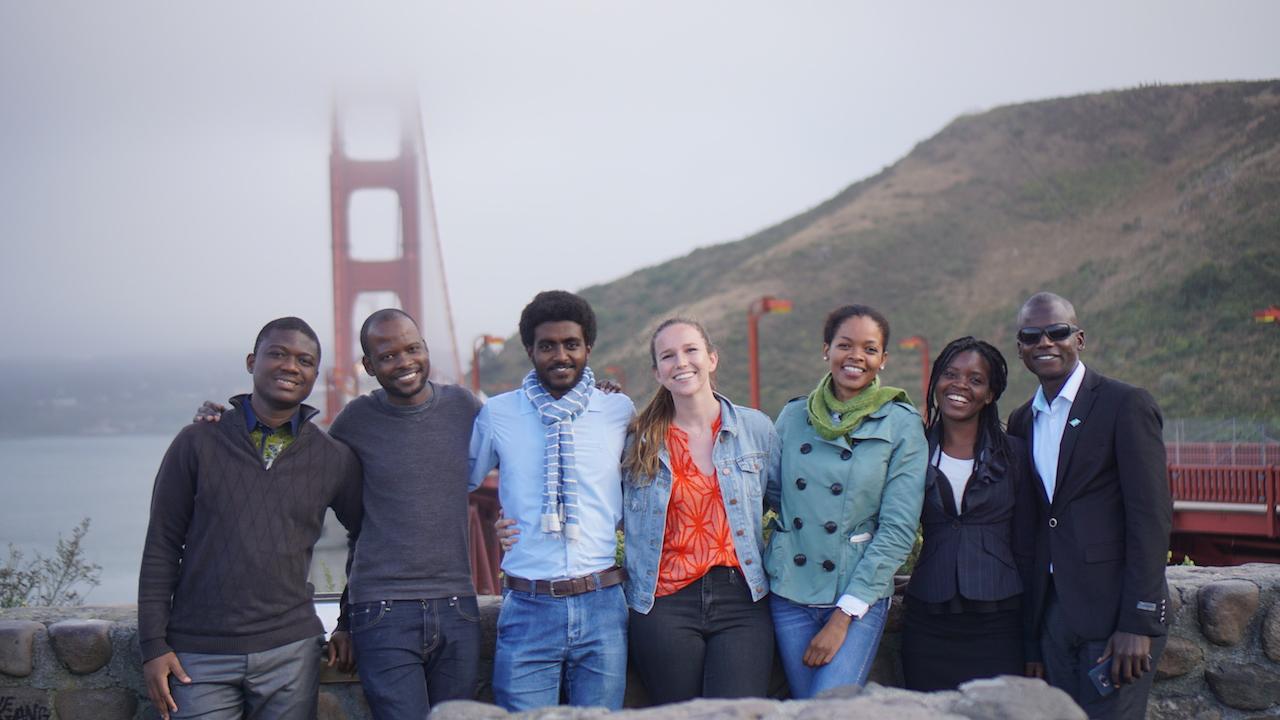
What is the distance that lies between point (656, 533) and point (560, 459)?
32 centimetres

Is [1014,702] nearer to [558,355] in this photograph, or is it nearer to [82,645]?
[558,355]

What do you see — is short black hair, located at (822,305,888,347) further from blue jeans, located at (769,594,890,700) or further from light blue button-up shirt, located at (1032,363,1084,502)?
blue jeans, located at (769,594,890,700)

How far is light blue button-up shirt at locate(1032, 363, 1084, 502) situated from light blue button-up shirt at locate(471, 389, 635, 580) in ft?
3.81

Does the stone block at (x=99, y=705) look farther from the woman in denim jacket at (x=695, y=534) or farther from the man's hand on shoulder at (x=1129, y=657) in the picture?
the man's hand on shoulder at (x=1129, y=657)

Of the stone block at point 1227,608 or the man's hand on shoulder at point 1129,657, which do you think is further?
the stone block at point 1227,608

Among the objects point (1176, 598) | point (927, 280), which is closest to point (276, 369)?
point (1176, 598)

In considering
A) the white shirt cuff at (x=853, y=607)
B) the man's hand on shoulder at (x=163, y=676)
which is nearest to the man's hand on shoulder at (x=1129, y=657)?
the white shirt cuff at (x=853, y=607)

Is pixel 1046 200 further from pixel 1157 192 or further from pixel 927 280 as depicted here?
pixel 927 280

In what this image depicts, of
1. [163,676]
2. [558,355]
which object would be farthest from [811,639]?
[163,676]

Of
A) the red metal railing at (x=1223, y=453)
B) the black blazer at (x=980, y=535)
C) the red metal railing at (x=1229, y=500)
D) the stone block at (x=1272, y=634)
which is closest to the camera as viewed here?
the black blazer at (x=980, y=535)

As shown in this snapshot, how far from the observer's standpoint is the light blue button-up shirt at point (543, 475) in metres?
2.85

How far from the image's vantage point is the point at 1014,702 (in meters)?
2.02

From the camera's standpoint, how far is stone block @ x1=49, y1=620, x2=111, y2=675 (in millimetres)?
3100

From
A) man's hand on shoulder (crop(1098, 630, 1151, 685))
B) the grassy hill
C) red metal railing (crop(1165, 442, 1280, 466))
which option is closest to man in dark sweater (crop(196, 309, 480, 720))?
man's hand on shoulder (crop(1098, 630, 1151, 685))
